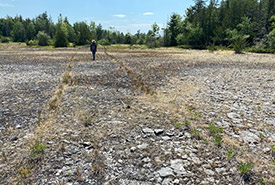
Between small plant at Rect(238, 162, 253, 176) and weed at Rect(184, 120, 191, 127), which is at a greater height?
weed at Rect(184, 120, 191, 127)

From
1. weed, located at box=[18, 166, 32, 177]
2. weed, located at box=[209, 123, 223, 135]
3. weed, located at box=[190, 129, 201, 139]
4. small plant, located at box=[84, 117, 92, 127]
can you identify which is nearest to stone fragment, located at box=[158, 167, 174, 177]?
weed, located at box=[190, 129, 201, 139]

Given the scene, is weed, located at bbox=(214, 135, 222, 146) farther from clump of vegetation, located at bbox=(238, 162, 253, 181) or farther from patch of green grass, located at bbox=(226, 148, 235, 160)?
clump of vegetation, located at bbox=(238, 162, 253, 181)

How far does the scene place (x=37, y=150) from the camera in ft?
18.8

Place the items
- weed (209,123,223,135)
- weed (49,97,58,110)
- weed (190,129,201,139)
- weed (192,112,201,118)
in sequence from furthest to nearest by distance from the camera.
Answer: weed (49,97,58,110), weed (192,112,201,118), weed (209,123,223,135), weed (190,129,201,139)

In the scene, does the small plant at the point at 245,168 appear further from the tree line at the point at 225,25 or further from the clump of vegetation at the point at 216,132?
the tree line at the point at 225,25

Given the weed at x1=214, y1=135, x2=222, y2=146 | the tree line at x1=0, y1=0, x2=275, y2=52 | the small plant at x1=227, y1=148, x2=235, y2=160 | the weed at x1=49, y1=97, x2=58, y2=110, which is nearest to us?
the small plant at x1=227, y1=148, x2=235, y2=160

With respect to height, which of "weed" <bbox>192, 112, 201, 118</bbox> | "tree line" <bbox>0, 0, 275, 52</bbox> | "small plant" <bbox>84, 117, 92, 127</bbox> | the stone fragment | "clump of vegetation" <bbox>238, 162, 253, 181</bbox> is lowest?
the stone fragment

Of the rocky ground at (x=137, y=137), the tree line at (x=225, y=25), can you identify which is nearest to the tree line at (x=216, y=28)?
the tree line at (x=225, y=25)

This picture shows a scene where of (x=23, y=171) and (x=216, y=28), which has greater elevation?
(x=216, y=28)

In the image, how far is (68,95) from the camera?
11367 mm

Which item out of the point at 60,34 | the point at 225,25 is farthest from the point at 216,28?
the point at 60,34

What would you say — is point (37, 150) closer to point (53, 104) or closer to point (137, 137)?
point (137, 137)

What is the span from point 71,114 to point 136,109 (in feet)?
9.82

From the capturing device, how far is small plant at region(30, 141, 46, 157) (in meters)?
5.52
